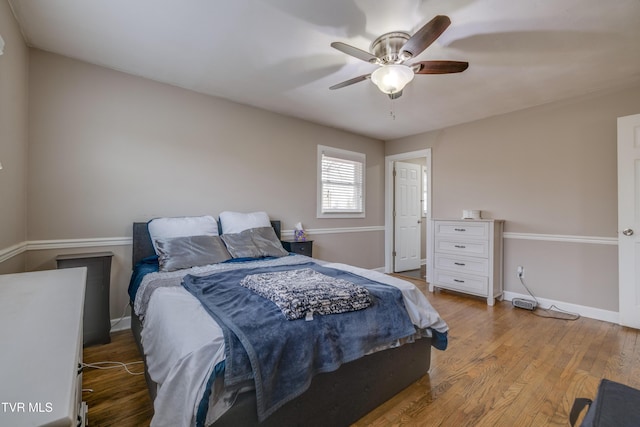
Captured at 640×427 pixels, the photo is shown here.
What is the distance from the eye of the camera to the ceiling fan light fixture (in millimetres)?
1943

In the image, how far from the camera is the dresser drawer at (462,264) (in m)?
3.54

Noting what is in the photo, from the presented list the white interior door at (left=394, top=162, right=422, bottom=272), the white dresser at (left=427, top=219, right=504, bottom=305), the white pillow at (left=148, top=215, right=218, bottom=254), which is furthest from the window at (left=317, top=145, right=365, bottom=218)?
the white pillow at (left=148, top=215, right=218, bottom=254)

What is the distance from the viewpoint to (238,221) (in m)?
3.12

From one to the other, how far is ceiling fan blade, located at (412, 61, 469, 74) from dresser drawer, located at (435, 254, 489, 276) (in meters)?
2.46

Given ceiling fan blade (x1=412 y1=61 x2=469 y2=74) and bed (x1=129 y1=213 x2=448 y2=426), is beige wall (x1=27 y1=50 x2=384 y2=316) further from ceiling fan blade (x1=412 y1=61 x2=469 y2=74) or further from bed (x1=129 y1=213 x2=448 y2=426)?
ceiling fan blade (x1=412 y1=61 x2=469 y2=74)

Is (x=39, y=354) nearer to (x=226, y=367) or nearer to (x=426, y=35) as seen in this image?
(x=226, y=367)

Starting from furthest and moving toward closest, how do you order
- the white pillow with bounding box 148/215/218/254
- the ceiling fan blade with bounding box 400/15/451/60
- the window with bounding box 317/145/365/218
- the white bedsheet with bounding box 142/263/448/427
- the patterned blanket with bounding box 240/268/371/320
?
the window with bounding box 317/145/365/218
the white pillow with bounding box 148/215/218/254
the ceiling fan blade with bounding box 400/15/451/60
the patterned blanket with bounding box 240/268/371/320
the white bedsheet with bounding box 142/263/448/427

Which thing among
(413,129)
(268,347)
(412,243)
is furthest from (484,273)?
(268,347)

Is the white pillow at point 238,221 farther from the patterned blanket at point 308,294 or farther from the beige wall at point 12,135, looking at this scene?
the beige wall at point 12,135

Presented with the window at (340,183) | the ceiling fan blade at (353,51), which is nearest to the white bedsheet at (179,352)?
the ceiling fan blade at (353,51)

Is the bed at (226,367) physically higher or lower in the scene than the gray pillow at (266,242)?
lower

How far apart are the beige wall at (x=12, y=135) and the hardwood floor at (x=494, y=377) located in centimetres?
109

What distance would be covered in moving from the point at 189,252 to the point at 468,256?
3.33 metres

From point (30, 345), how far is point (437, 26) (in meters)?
2.11
